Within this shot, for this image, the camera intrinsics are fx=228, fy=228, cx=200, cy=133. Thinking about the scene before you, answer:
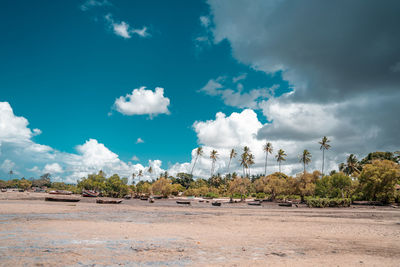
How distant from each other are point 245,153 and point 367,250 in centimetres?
8377

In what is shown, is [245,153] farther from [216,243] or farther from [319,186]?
[216,243]

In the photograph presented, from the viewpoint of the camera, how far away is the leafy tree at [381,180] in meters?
54.0

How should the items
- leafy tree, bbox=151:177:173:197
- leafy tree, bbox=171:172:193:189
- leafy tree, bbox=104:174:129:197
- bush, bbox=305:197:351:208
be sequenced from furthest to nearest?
leafy tree, bbox=171:172:193:189, leafy tree, bbox=151:177:173:197, leafy tree, bbox=104:174:129:197, bush, bbox=305:197:351:208

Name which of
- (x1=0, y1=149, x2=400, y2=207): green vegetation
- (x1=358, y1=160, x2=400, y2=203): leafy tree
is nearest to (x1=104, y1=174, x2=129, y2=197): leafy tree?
(x1=0, y1=149, x2=400, y2=207): green vegetation

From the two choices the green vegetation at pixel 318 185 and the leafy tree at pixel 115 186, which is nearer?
the green vegetation at pixel 318 185

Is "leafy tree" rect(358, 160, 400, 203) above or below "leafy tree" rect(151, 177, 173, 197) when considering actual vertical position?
above

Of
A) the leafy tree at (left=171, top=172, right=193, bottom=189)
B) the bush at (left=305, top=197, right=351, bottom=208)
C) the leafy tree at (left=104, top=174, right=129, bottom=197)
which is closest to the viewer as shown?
the bush at (left=305, top=197, right=351, bottom=208)

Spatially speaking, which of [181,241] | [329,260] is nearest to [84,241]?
[181,241]

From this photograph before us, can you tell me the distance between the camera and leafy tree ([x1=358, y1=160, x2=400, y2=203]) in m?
54.0

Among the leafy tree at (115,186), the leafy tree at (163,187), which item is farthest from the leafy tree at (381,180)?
the leafy tree at (115,186)

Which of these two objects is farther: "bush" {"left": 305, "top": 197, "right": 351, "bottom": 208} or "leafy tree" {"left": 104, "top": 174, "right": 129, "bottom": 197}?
"leafy tree" {"left": 104, "top": 174, "right": 129, "bottom": 197}

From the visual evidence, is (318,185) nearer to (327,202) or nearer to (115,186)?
(327,202)

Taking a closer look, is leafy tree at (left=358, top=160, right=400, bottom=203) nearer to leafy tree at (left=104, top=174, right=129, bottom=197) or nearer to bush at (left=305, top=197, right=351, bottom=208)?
bush at (left=305, top=197, right=351, bottom=208)

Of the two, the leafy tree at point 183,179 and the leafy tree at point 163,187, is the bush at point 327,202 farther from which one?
the leafy tree at point 183,179
